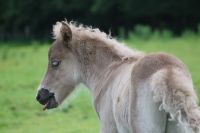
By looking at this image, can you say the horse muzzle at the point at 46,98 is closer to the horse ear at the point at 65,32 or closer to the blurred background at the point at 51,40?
the blurred background at the point at 51,40

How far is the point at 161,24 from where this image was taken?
43250mm

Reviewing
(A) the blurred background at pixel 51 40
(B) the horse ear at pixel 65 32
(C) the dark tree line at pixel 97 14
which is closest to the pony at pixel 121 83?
(B) the horse ear at pixel 65 32

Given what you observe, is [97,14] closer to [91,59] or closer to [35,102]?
[35,102]

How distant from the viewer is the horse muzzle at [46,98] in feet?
27.4

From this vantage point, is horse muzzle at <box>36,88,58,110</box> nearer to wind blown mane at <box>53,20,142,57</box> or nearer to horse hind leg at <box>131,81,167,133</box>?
wind blown mane at <box>53,20,142,57</box>

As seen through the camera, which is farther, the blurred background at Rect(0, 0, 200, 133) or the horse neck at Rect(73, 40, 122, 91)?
the blurred background at Rect(0, 0, 200, 133)

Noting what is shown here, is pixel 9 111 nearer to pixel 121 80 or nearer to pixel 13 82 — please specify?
pixel 13 82

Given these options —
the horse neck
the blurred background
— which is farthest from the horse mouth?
the horse neck

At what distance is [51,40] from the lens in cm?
3788

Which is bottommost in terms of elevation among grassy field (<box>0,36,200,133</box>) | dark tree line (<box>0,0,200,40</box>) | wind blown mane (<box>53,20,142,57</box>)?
grassy field (<box>0,36,200,133</box>)

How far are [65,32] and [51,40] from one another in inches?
1164

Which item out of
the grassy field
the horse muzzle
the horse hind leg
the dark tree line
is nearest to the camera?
the horse hind leg

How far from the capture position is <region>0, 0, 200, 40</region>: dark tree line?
43562mm

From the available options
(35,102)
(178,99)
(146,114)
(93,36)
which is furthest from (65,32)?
(35,102)
